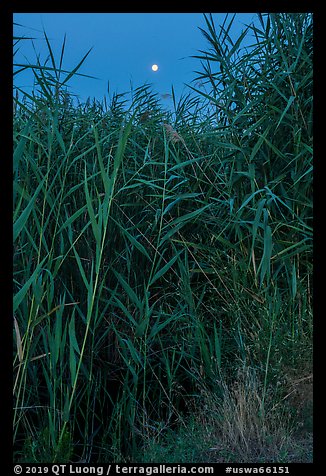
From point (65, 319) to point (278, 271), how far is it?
977 millimetres

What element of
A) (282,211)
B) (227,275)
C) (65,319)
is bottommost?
(65,319)

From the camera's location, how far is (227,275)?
268 cm

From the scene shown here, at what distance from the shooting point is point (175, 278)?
2.84m

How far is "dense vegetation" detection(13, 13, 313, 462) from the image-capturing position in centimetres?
218

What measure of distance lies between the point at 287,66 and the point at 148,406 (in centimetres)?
177

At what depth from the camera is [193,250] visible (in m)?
2.86

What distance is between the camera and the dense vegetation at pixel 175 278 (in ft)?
7.14

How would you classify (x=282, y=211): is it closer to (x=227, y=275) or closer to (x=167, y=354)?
(x=227, y=275)

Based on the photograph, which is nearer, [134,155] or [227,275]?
[227,275]

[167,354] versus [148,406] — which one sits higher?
[167,354]
